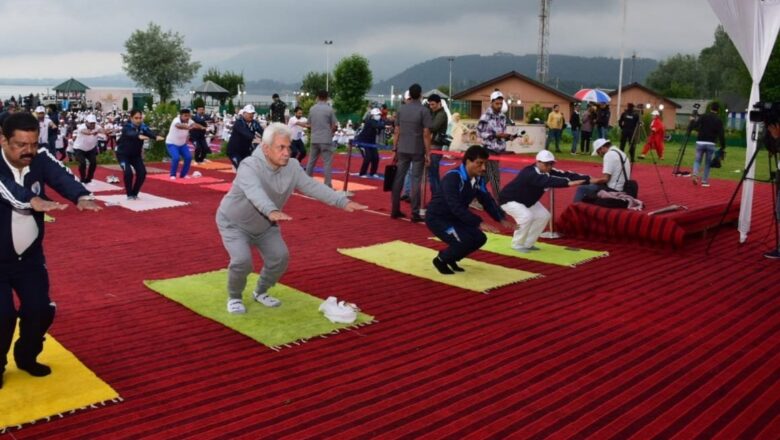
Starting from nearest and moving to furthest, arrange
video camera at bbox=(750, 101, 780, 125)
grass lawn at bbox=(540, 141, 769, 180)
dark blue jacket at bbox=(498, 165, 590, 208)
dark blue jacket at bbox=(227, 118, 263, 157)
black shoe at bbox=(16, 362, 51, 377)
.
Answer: black shoe at bbox=(16, 362, 51, 377), video camera at bbox=(750, 101, 780, 125), dark blue jacket at bbox=(498, 165, 590, 208), dark blue jacket at bbox=(227, 118, 263, 157), grass lawn at bbox=(540, 141, 769, 180)

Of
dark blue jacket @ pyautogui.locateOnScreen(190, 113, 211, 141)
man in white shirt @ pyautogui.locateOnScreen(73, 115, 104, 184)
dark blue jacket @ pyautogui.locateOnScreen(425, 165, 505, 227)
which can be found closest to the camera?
dark blue jacket @ pyautogui.locateOnScreen(425, 165, 505, 227)

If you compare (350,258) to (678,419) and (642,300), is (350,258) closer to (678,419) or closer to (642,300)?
(642,300)

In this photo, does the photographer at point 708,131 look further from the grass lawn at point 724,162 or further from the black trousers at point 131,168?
the black trousers at point 131,168

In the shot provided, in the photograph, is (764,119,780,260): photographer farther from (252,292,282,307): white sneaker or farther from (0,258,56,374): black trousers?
(0,258,56,374): black trousers

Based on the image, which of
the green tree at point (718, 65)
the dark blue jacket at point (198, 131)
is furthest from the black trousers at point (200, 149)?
the green tree at point (718, 65)

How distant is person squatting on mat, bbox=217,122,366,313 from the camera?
16.5ft

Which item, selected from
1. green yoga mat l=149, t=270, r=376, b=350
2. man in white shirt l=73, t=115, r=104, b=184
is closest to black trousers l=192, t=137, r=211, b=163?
man in white shirt l=73, t=115, r=104, b=184

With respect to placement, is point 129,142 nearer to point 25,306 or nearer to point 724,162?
point 25,306

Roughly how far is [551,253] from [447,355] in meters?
3.66

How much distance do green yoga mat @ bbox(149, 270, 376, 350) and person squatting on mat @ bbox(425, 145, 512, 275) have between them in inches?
65.2

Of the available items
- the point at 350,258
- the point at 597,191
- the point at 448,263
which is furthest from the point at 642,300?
the point at 597,191

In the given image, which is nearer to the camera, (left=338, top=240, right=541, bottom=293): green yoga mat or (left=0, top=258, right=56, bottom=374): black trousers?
(left=0, top=258, right=56, bottom=374): black trousers

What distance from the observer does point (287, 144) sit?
5055mm

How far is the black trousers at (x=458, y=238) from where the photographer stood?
6.88m
